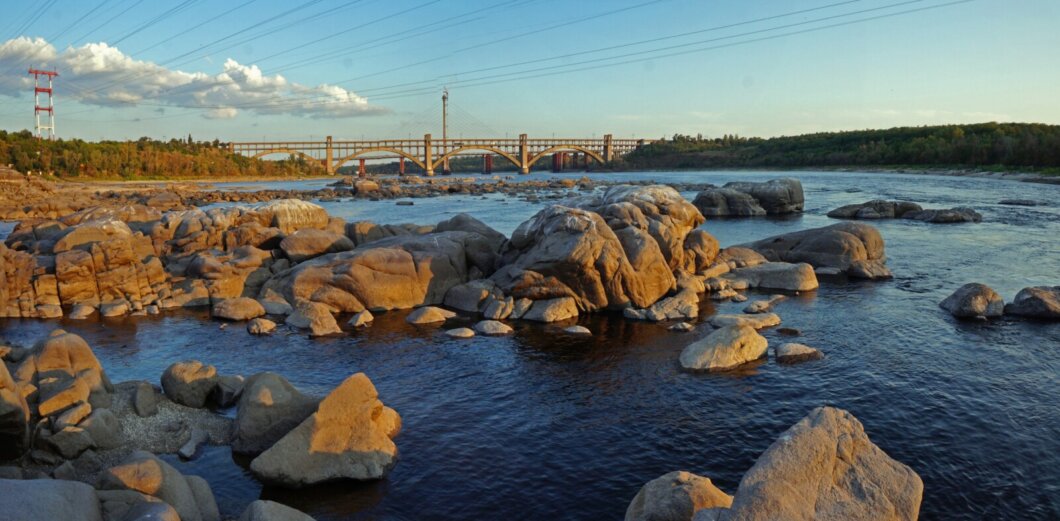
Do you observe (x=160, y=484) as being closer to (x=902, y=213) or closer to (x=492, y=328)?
(x=492, y=328)

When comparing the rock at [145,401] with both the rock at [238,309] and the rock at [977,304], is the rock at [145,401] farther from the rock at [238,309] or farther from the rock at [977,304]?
the rock at [977,304]

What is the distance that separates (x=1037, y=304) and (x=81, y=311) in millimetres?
36754

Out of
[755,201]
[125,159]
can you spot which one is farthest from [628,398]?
[125,159]

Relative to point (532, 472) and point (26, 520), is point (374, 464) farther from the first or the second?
point (26, 520)

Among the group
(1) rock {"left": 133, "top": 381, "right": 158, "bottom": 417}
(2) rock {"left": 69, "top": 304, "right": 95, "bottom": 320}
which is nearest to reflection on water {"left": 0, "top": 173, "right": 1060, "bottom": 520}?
(2) rock {"left": 69, "top": 304, "right": 95, "bottom": 320}

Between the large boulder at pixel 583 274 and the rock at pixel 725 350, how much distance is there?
672cm

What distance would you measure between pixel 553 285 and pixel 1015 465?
16.5 metres

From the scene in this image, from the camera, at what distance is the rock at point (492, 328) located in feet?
79.6

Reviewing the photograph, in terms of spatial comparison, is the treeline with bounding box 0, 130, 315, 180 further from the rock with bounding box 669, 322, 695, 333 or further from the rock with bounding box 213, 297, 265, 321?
the rock with bounding box 669, 322, 695, 333

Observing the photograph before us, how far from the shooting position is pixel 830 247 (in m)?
35.0

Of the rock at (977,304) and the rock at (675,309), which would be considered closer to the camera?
the rock at (977,304)

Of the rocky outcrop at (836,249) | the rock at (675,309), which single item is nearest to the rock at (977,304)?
the rocky outcrop at (836,249)

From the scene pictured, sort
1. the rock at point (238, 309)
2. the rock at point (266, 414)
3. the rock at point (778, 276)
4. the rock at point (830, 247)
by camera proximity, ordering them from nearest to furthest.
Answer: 1. the rock at point (266, 414)
2. the rock at point (238, 309)
3. the rock at point (778, 276)
4. the rock at point (830, 247)

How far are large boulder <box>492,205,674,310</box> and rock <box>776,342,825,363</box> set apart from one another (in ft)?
24.3
